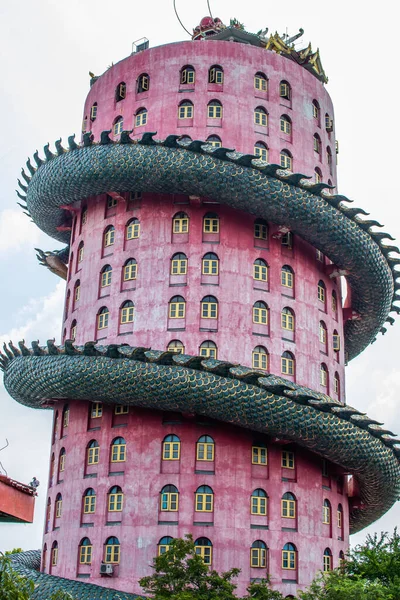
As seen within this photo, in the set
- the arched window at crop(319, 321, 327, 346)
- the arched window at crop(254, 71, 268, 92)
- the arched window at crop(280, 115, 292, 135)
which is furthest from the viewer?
the arched window at crop(280, 115, 292, 135)

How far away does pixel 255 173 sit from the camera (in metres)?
37.8

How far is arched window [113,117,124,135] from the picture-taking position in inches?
1715

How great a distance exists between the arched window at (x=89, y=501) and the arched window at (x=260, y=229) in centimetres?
1265

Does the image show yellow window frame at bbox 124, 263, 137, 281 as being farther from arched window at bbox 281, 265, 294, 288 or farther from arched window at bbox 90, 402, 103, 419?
arched window at bbox 281, 265, 294, 288

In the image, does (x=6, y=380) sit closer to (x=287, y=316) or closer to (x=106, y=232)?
(x=106, y=232)

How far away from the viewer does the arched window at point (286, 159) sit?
140 feet

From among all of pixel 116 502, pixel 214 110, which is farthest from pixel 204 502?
pixel 214 110

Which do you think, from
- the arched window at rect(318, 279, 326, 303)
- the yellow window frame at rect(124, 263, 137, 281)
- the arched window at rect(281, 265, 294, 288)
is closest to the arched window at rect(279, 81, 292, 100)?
the arched window at rect(281, 265, 294, 288)

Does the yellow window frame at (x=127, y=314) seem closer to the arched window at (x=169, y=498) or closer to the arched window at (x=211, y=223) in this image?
the arched window at (x=211, y=223)

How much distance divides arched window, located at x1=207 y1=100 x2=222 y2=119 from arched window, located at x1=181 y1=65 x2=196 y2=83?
1.44 m

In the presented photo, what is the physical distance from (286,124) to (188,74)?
5036mm

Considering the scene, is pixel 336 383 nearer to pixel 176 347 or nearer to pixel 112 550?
pixel 176 347

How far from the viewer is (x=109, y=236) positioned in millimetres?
41500

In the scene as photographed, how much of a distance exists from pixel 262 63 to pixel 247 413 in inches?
679
